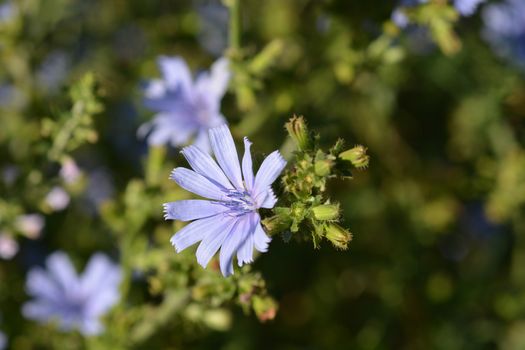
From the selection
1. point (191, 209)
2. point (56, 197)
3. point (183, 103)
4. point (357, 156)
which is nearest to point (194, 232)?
point (191, 209)

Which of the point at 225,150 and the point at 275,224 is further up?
the point at 225,150

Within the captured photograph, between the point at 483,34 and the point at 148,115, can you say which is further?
the point at 483,34

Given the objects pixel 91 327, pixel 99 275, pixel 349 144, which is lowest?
pixel 91 327

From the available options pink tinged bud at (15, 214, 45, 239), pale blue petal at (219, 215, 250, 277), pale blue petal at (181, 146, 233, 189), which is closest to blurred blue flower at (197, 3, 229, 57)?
pink tinged bud at (15, 214, 45, 239)

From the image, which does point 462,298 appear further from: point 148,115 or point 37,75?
point 37,75

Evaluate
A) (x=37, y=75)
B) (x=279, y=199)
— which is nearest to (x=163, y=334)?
(x=279, y=199)

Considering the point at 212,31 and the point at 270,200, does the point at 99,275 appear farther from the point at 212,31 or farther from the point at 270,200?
the point at 212,31
